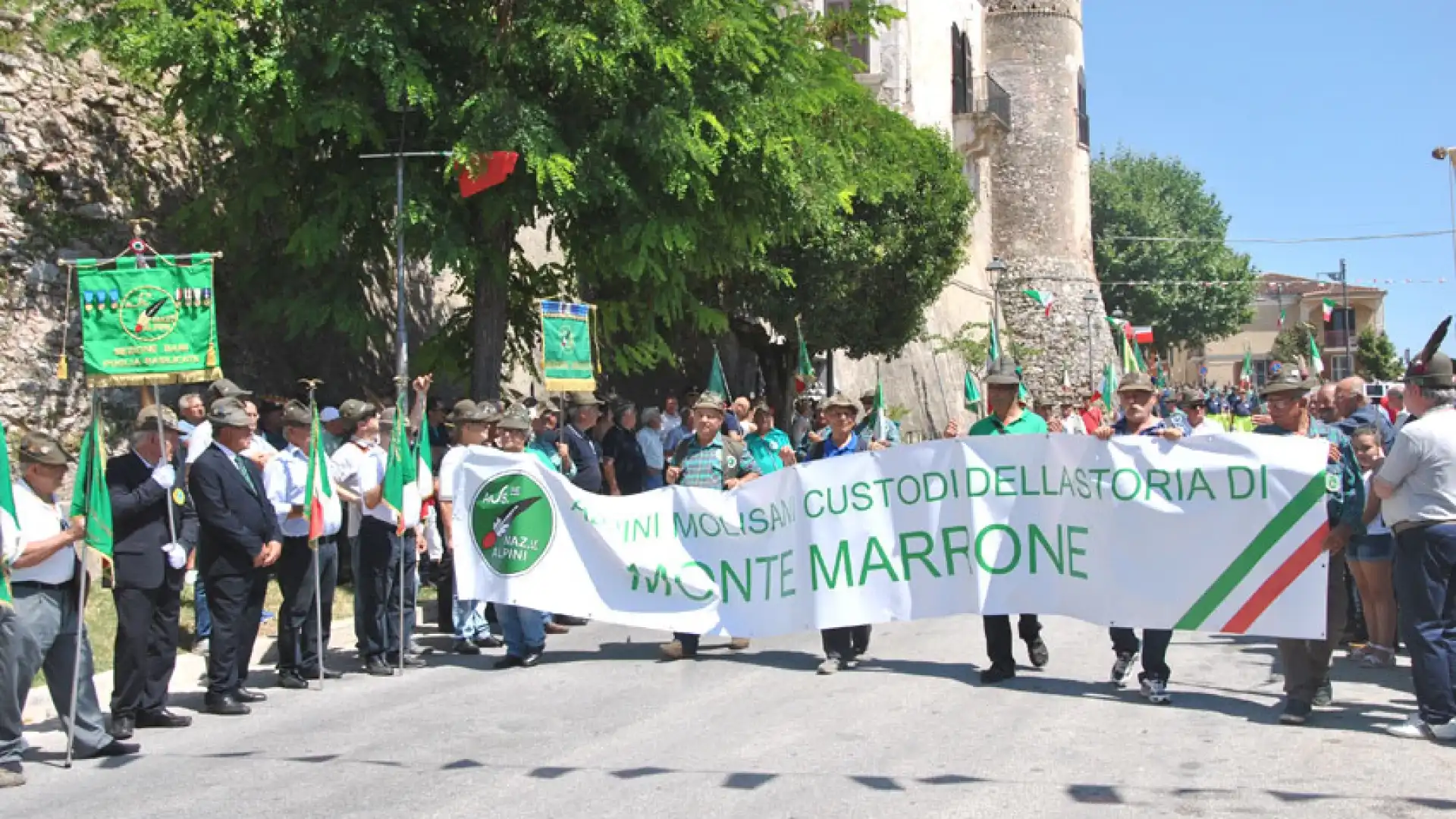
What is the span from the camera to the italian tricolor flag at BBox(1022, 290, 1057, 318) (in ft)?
151

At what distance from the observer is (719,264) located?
16781 mm

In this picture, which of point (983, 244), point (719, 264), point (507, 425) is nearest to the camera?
point (507, 425)

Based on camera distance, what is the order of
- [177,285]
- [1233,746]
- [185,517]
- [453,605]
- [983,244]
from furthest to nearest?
[983,244] → [453,605] → [177,285] → [185,517] → [1233,746]

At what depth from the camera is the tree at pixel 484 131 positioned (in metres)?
13.4

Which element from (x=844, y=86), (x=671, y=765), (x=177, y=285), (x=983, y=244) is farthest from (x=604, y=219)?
(x=983, y=244)

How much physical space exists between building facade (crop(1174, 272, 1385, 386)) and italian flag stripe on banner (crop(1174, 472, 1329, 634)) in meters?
76.0

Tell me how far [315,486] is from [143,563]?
59.8 inches

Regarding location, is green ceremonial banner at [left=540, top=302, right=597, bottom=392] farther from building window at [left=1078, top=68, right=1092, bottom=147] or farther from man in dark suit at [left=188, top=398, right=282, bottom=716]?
building window at [left=1078, top=68, right=1092, bottom=147]

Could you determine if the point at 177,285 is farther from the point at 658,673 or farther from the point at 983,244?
the point at 983,244

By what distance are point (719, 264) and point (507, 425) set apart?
22.9 feet

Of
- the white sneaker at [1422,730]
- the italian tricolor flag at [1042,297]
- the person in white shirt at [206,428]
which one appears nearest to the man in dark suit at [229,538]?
the person in white shirt at [206,428]

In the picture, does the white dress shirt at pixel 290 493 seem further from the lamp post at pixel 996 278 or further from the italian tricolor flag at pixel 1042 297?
the italian tricolor flag at pixel 1042 297

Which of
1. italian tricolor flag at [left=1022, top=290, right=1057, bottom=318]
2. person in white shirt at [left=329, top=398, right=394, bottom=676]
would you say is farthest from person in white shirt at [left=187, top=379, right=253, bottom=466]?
italian tricolor flag at [left=1022, top=290, right=1057, bottom=318]

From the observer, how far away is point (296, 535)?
923 cm
